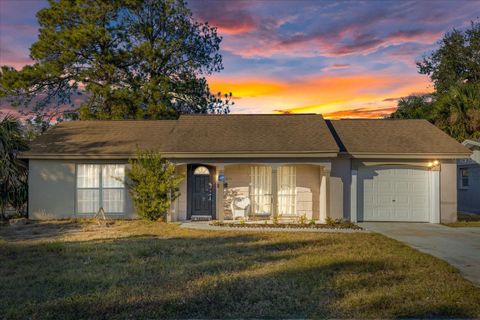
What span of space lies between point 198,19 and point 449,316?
2803 centimetres

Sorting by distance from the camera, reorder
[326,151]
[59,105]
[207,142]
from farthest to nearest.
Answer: [59,105] < [207,142] < [326,151]

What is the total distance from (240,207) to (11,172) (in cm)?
922

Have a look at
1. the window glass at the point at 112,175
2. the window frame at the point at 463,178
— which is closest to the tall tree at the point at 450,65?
the window frame at the point at 463,178

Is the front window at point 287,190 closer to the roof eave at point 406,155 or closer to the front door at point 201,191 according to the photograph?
the roof eave at point 406,155

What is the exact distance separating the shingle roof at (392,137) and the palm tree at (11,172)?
13.1 meters

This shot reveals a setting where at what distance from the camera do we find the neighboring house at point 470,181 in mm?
20891

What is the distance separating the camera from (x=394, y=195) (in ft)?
55.0

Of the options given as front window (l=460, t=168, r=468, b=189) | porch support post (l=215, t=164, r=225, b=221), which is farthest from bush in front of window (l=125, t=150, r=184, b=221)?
front window (l=460, t=168, r=468, b=189)

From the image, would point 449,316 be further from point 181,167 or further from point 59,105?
point 59,105

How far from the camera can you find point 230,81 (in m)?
29.4

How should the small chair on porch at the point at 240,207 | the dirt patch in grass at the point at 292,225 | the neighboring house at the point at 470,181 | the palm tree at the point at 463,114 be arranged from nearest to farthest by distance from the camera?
the dirt patch in grass at the point at 292,225 → the small chair on porch at the point at 240,207 → the neighboring house at the point at 470,181 → the palm tree at the point at 463,114

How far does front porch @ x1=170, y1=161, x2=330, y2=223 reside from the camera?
17062 millimetres

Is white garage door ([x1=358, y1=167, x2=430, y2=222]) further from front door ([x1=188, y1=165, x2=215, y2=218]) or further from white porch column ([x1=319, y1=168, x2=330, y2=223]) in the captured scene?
front door ([x1=188, y1=165, x2=215, y2=218])

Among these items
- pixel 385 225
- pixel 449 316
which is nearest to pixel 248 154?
pixel 385 225
